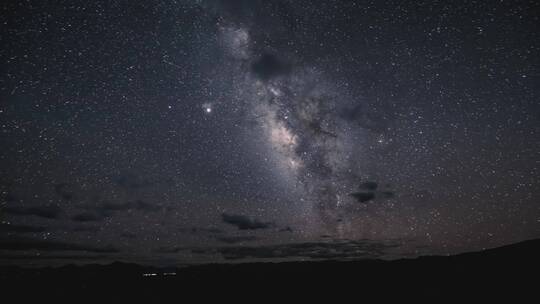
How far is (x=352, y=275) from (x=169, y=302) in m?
25.6

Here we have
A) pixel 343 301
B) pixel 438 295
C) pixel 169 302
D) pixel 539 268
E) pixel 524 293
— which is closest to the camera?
pixel 524 293

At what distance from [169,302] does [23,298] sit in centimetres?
2346

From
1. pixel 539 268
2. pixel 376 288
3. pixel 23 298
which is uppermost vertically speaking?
pixel 539 268

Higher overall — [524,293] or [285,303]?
[524,293]

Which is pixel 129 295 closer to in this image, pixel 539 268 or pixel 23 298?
pixel 23 298

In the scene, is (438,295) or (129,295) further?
(129,295)

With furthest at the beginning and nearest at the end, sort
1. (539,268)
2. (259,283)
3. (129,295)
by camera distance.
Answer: (259,283) → (129,295) → (539,268)

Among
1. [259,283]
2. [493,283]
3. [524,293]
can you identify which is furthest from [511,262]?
[259,283]

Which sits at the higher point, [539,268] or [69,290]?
[539,268]

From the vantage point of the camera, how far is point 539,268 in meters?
30.2

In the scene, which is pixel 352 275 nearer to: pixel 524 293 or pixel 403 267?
pixel 403 267

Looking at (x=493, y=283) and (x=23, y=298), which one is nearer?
(x=493, y=283)

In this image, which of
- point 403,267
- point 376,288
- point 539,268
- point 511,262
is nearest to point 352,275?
point 403,267

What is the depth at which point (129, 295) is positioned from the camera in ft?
143
